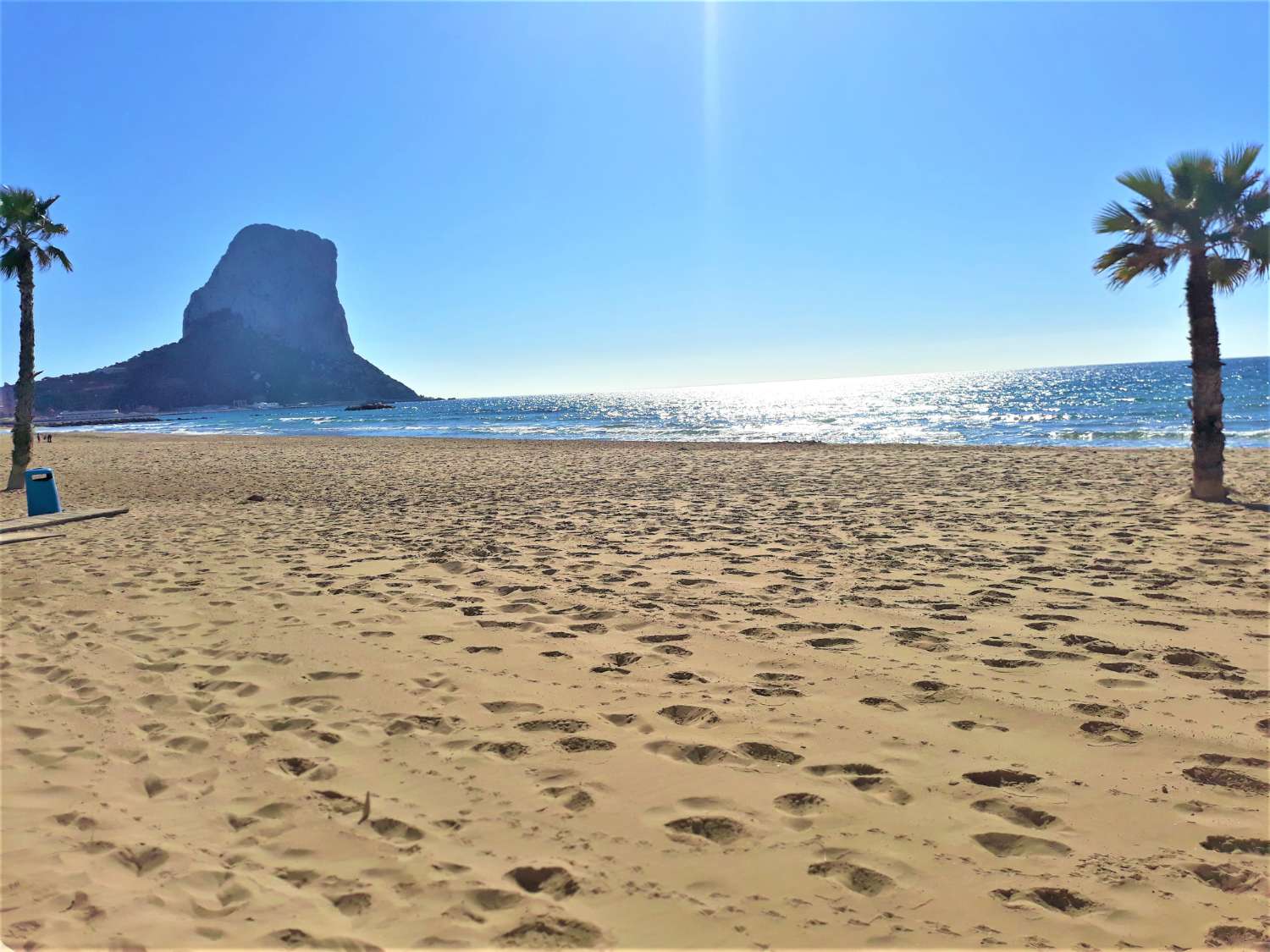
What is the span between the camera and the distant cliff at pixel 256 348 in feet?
476

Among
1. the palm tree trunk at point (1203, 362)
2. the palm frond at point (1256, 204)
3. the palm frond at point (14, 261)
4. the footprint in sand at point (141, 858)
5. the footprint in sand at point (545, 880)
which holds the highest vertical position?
the palm frond at point (14, 261)

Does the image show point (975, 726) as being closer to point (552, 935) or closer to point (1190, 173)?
point (552, 935)

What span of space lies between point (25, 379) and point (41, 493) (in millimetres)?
5640

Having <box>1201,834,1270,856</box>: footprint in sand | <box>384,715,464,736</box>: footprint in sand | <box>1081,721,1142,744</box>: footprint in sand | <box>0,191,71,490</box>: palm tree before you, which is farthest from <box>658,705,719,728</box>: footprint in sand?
<box>0,191,71,490</box>: palm tree

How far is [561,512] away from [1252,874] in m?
8.38

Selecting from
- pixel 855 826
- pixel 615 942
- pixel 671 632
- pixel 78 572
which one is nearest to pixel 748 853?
pixel 855 826

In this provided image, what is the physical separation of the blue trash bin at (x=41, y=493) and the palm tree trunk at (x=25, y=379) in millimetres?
4881

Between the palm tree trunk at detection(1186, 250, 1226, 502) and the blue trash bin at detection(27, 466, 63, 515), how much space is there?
17.4 meters

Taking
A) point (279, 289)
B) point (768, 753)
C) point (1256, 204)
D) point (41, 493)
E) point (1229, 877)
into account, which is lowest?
point (1229, 877)

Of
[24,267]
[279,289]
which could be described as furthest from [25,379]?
[279,289]

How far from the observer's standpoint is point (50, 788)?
291cm

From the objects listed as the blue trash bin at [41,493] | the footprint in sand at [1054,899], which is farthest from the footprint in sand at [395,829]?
the blue trash bin at [41,493]

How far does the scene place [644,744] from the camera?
323 centimetres

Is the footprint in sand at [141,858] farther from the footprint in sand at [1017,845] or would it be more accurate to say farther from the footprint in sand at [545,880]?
the footprint in sand at [1017,845]
